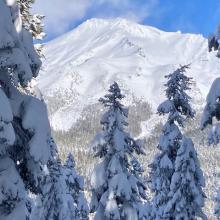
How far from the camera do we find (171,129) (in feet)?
82.1

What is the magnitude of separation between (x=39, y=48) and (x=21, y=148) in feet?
28.5

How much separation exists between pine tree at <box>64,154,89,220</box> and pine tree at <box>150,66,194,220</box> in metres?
9.28

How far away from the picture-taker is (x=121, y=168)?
70.2 feet

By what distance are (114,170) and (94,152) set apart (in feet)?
4.42

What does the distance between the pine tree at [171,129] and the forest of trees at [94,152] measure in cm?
4

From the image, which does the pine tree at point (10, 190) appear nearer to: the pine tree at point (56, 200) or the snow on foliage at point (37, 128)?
the snow on foliage at point (37, 128)

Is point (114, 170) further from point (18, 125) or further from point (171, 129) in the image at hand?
point (18, 125)

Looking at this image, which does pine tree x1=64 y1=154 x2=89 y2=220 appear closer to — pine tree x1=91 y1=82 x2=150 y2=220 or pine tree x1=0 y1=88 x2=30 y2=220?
pine tree x1=91 y1=82 x2=150 y2=220

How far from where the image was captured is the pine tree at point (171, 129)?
2484 cm

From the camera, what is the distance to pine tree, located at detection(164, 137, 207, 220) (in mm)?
23328

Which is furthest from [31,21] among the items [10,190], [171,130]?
[171,130]

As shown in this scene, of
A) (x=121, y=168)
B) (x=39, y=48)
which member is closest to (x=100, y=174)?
(x=121, y=168)

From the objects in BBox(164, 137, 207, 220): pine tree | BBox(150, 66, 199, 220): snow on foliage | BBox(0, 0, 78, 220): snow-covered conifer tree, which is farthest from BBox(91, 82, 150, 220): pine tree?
BBox(0, 0, 78, 220): snow-covered conifer tree

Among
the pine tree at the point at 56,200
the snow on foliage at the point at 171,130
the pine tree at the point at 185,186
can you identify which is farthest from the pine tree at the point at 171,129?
the pine tree at the point at 56,200
